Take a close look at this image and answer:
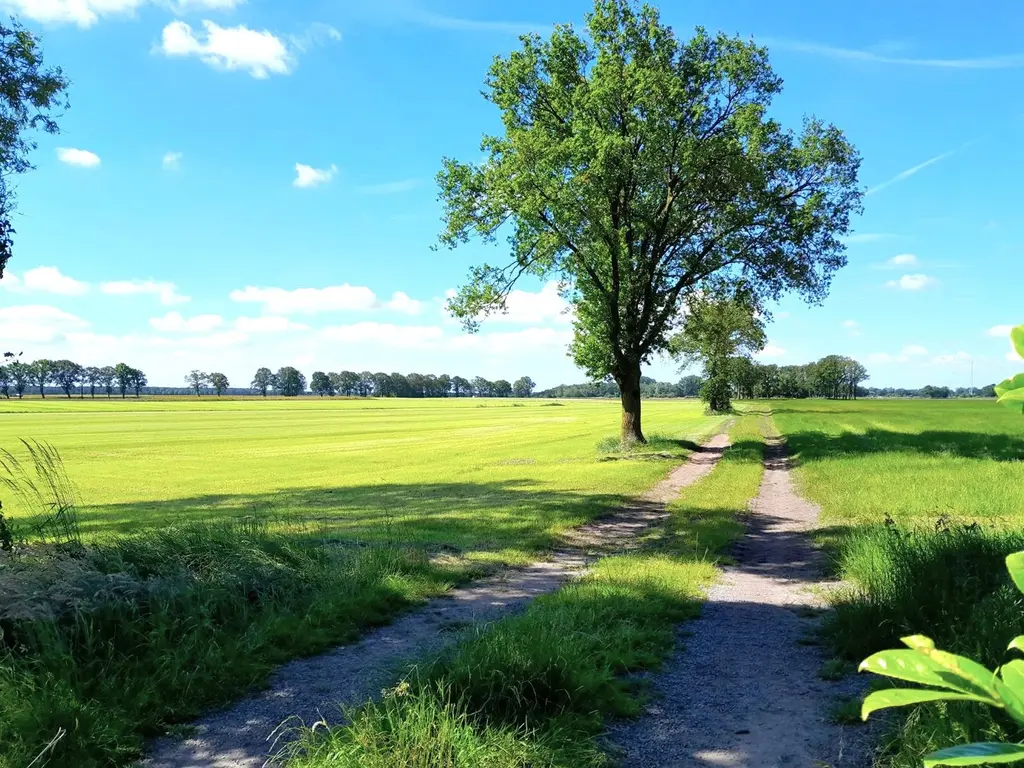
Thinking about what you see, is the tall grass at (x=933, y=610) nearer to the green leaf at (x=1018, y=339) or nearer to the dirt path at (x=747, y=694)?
the dirt path at (x=747, y=694)

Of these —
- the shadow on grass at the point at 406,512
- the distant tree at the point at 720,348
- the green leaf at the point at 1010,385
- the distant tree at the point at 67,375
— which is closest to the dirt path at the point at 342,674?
the shadow on grass at the point at 406,512

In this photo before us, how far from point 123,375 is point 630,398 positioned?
178 m

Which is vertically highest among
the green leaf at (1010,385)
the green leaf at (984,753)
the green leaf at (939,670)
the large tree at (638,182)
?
the large tree at (638,182)

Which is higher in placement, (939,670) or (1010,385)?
(1010,385)

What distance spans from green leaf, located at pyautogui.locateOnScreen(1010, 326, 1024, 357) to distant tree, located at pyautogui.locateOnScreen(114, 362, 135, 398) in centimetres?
19736

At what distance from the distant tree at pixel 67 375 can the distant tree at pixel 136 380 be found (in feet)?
35.7

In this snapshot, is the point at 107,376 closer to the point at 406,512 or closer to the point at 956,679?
the point at 406,512

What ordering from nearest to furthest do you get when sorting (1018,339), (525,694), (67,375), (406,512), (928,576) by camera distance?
(1018,339) < (525,694) < (928,576) < (406,512) < (67,375)

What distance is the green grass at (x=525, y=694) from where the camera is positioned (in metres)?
3.82

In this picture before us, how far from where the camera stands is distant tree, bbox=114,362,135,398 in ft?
563

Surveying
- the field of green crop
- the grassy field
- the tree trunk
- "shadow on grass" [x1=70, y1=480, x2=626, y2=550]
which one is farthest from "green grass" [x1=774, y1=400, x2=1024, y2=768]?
the tree trunk

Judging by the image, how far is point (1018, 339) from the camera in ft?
3.82

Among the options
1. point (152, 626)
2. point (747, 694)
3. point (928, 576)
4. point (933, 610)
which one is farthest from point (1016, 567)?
point (152, 626)

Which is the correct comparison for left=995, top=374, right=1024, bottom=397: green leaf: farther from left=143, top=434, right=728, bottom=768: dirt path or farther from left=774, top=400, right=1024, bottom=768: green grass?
left=143, top=434, right=728, bottom=768: dirt path
